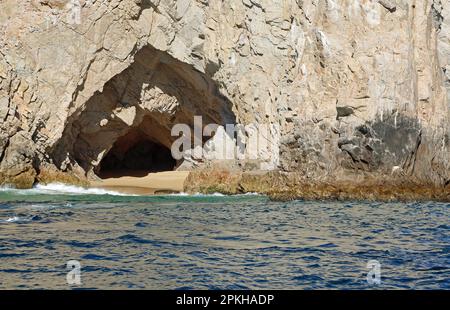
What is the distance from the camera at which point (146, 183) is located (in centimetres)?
3800

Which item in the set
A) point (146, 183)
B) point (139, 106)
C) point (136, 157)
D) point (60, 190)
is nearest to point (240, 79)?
point (139, 106)

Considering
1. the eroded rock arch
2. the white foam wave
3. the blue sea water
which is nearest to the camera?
the blue sea water

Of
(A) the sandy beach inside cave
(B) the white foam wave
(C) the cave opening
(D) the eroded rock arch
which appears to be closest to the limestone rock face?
(D) the eroded rock arch

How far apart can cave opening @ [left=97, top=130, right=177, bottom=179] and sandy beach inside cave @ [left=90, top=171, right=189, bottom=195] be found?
93.5 inches

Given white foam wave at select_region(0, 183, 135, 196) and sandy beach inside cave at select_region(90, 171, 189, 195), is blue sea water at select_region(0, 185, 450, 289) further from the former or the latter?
sandy beach inside cave at select_region(90, 171, 189, 195)

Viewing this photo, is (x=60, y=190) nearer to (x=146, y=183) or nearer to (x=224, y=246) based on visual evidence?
(x=146, y=183)

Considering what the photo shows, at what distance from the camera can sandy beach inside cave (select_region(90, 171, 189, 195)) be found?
3438 cm

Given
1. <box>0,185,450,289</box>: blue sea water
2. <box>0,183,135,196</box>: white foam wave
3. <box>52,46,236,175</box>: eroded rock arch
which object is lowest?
<box>0,185,450,289</box>: blue sea water

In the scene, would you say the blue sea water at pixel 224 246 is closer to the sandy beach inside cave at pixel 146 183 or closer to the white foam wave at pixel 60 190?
the white foam wave at pixel 60 190

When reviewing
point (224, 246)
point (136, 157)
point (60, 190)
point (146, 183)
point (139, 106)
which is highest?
point (139, 106)

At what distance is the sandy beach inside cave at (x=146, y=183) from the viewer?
34378 mm

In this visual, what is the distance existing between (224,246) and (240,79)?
22.0m

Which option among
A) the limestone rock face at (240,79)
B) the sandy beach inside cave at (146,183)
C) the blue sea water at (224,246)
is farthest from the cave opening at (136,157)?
the blue sea water at (224,246)
